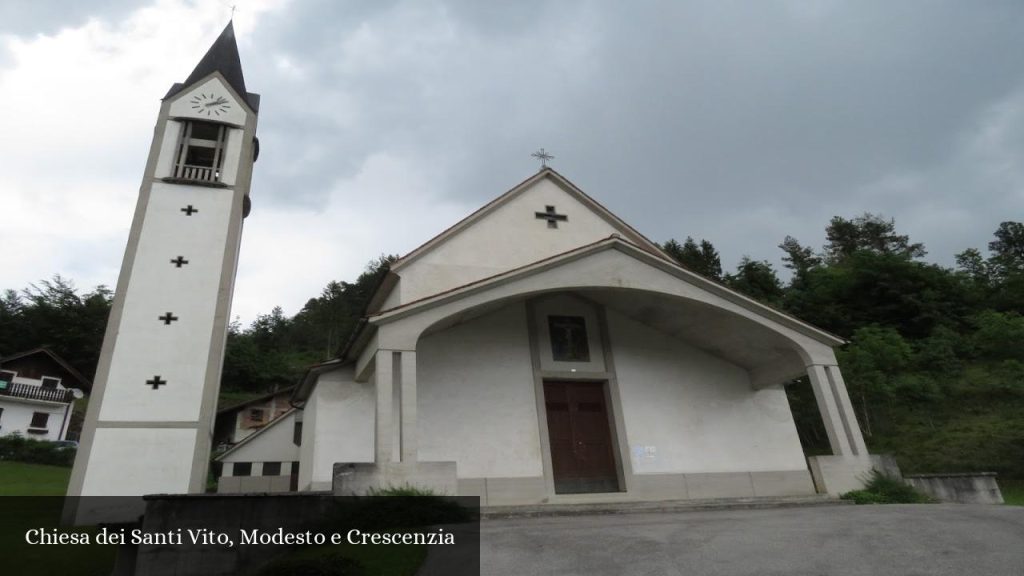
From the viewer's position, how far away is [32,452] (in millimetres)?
26016

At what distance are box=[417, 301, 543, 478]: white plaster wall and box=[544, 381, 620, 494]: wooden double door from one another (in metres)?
0.54

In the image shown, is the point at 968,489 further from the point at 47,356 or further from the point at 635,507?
the point at 47,356

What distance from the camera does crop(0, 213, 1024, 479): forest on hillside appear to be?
19.6 meters

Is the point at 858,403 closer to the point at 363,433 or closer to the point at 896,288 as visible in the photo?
the point at 896,288

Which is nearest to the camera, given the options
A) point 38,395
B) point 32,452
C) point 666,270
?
point 666,270

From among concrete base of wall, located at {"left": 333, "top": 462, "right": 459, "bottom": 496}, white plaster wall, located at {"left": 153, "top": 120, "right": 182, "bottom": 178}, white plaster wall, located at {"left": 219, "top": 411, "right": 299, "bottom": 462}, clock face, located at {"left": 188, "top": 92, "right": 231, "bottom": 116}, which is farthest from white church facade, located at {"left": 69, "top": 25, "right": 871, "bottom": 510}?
white plaster wall, located at {"left": 219, "top": 411, "right": 299, "bottom": 462}

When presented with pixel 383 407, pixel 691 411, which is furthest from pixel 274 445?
pixel 691 411

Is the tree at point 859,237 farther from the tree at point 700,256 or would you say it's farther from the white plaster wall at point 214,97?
the white plaster wall at point 214,97

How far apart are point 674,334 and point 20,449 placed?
1164 inches

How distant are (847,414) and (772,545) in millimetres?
7025

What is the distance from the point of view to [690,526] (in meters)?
7.83

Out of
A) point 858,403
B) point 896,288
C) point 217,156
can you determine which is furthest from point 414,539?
point 896,288

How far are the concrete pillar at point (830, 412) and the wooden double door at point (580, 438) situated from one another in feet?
14.8

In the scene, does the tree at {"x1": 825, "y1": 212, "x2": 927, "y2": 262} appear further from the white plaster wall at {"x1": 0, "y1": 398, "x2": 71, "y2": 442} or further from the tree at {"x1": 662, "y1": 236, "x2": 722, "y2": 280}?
the white plaster wall at {"x1": 0, "y1": 398, "x2": 71, "y2": 442}
